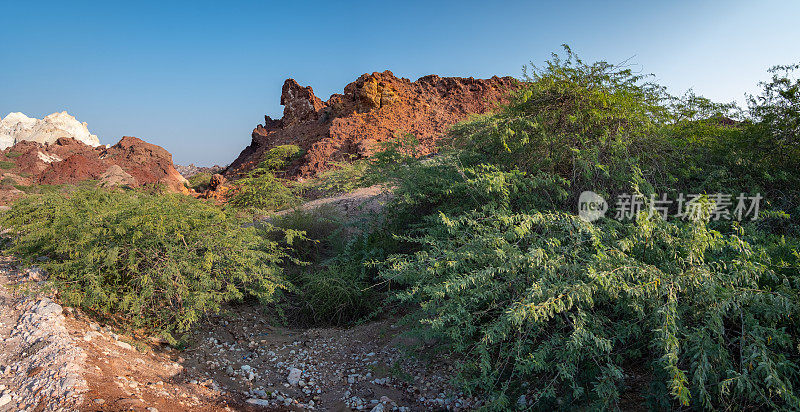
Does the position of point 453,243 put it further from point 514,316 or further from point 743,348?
point 743,348

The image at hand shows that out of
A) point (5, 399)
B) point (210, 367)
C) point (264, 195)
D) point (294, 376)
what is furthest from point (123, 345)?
point (264, 195)

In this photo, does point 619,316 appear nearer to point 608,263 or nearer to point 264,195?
point 608,263

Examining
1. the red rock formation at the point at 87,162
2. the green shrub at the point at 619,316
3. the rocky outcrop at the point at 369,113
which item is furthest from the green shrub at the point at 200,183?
the green shrub at the point at 619,316

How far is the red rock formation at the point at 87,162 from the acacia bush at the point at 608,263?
1068 centimetres

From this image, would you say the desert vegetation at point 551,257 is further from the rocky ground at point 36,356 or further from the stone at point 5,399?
the stone at point 5,399

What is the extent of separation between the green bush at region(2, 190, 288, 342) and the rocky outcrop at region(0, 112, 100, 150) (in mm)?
19753

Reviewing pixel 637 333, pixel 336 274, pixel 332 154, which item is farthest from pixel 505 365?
pixel 332 154

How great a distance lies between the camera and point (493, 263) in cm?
325

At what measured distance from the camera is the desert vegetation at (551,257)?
2.50 meters

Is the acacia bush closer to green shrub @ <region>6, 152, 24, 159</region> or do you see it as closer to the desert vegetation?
the desert vegetation

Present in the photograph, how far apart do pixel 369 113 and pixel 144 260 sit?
15.0 m

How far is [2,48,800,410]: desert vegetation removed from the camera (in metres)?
2.50

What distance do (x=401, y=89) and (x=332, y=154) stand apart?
4915 millimetres

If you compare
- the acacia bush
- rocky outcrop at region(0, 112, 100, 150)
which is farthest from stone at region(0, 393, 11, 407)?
rocky outcrop at region(0, 112, 100, 150)
